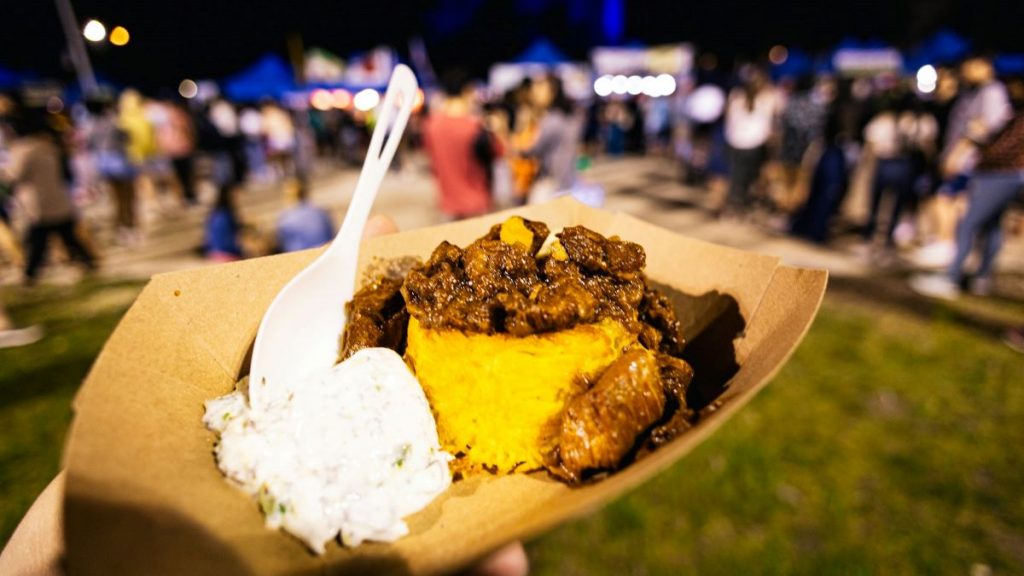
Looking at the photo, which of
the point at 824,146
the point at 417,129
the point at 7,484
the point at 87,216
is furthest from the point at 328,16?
the point at 7,484

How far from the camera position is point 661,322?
2.22m

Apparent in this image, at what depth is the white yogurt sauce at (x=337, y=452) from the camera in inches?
63.7

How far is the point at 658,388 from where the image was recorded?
189cm

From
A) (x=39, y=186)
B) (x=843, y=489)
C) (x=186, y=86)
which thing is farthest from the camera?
(x=186, y=86)

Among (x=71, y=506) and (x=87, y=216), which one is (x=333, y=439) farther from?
(x=87, y=216)

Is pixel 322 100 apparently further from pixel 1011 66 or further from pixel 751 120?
pixel 1011 66

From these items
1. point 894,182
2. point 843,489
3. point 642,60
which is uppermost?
point 642,60

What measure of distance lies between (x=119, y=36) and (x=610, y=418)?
13.7 feet

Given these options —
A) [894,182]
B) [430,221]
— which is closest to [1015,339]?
[894,182]

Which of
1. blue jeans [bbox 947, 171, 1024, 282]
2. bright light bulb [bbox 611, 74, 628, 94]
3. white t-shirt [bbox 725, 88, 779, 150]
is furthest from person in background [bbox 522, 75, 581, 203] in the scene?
bright light bulb [bbox 611, 74, 628, 94]

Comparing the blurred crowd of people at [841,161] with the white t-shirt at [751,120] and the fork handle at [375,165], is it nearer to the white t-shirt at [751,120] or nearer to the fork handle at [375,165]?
the white t-shirt at [751,120]

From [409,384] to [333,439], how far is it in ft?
1.23

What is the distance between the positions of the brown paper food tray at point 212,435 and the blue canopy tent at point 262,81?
23064 mm

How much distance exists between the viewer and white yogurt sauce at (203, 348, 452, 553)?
162 centimetres
